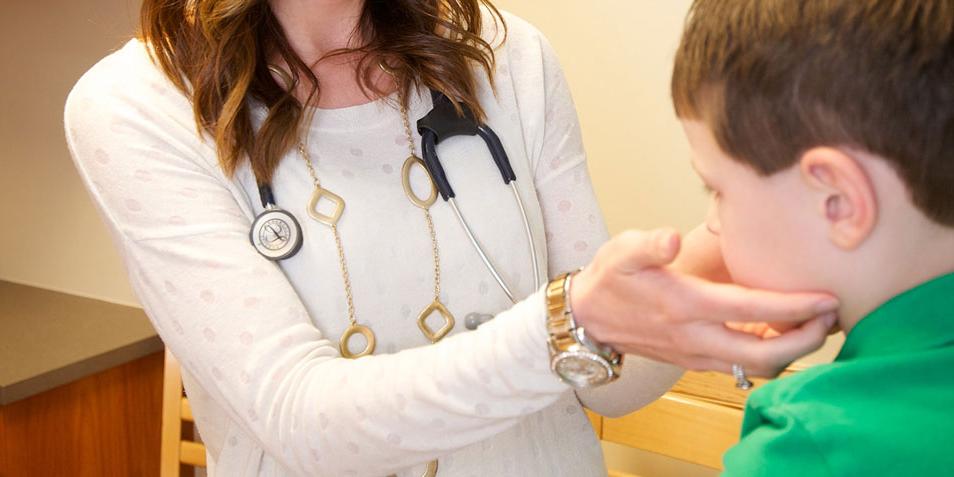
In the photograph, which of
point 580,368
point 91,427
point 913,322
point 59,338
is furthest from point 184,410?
point 913,322

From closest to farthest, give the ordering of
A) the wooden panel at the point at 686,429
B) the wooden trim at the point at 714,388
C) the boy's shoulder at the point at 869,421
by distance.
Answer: the boy's shoulder at the point at 869,421 < the wooden panel at the point at 686,429 < the wooden trim at the point at 714,388

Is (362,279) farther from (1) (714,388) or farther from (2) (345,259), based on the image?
(1) (714,388)

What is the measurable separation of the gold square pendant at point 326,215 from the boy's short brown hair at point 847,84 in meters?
0.50

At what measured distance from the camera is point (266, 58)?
122 cm

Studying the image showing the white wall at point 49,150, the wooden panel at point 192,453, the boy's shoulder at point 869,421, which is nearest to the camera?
the boy's shoulder at point 869,421

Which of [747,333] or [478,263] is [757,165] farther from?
[478,263]

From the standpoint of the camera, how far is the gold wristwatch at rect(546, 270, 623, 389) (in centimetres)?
79

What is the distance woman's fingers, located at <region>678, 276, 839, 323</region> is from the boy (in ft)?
0.11

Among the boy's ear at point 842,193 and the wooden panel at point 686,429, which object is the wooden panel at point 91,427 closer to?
the wooden panel at point 686,429

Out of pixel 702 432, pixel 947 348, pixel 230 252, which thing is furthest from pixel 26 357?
pixel 947 348

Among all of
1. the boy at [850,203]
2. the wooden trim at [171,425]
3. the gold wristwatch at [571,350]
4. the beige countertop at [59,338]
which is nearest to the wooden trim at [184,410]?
the wooden trim at [171,425]

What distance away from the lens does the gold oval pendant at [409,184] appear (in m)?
1.15

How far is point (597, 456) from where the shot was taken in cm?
120

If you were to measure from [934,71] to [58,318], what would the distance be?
82.1 inches
